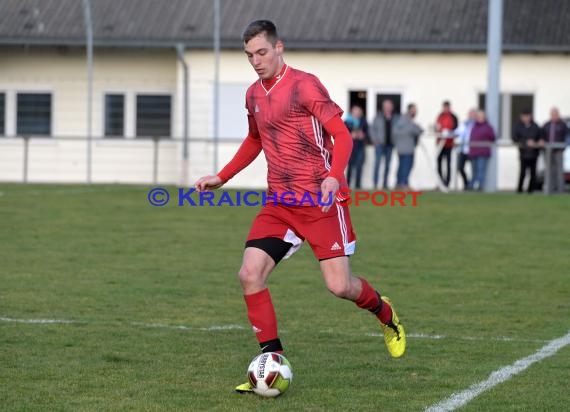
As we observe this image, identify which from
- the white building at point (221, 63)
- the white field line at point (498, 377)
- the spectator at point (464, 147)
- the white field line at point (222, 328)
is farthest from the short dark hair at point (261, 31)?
the white building at point (221, 63)

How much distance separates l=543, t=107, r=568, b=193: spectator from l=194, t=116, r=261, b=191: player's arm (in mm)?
20611

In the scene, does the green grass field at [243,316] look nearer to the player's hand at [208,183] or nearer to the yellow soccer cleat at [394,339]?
the yellow soccer cleat at [394,339]

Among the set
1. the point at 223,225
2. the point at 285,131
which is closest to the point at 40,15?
the point at 223,225

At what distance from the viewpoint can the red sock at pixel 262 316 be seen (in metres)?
7.34

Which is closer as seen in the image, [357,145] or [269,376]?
[269,376]

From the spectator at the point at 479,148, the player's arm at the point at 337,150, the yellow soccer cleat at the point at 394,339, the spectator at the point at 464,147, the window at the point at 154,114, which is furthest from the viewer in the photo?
the window at the point at 154,114

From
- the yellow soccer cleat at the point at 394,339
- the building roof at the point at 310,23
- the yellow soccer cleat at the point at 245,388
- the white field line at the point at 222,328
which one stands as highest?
the building roof at the point at 310,23

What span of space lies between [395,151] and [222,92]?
5941 mm

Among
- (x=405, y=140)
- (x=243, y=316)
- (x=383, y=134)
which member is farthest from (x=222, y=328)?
(x=383, y=134)

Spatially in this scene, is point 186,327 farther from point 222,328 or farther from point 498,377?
point 498,377

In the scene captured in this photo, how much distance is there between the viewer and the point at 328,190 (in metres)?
6.99

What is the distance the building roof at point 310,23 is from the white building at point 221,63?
4cm

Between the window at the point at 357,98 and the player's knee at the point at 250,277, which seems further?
the window at the point at 357,98

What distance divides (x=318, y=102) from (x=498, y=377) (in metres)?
1.87
